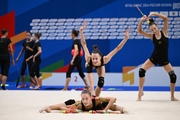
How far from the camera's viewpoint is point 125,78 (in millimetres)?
12664

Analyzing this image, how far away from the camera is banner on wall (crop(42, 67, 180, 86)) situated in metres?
12.3

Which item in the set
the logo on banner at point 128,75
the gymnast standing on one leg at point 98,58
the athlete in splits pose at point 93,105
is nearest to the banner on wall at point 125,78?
the logo on banner at point 128,75

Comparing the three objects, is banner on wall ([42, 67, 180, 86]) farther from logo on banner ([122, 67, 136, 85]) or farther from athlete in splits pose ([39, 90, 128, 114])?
athlete in splits pose ([39, 90, 128, 114])

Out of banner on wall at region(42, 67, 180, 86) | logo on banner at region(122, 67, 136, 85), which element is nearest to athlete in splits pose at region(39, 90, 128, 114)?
banner on wall at region(42, 67, 180, 86)

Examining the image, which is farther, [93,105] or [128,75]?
[128,75]

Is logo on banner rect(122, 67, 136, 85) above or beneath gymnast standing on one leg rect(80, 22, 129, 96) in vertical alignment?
beneath

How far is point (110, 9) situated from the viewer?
42.9ft

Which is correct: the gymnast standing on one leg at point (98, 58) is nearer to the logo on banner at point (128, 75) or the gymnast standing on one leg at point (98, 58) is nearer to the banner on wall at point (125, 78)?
the banner on wall at point (125, 78)

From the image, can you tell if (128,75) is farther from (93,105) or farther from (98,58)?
(93,105)

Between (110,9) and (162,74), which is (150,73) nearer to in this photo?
(162,74)

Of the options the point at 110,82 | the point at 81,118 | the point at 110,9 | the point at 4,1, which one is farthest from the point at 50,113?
the point at 4,1

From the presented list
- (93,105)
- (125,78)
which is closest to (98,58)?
(93,105)

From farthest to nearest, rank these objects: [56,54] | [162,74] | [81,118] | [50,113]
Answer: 1. [56,54]
2. [162,74]
3. [50,113]
4. [81,118]

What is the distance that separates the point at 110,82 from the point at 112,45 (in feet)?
4.28
